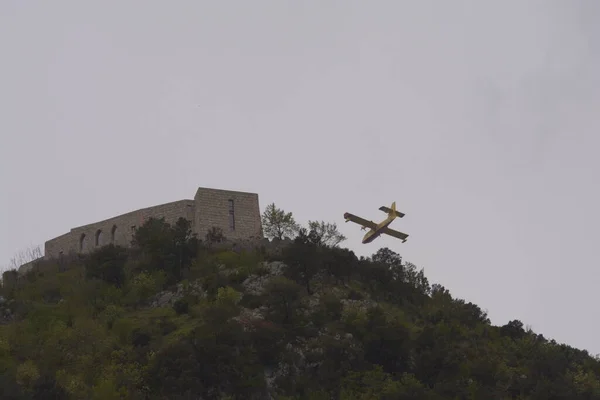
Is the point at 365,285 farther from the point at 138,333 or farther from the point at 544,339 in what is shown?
the point at 138,333

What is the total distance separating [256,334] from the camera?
122 ft

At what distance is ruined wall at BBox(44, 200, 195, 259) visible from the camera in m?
49.8

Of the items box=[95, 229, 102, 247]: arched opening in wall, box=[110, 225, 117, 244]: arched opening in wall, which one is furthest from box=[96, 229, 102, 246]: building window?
box=[110, 225, 117, 244]: arched opening in wall

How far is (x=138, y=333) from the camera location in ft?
125

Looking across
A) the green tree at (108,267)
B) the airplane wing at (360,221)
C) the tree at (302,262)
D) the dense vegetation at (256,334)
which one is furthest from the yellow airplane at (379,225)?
the green tree at (108,267)

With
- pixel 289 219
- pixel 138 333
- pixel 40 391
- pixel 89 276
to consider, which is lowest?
pixel 40 391

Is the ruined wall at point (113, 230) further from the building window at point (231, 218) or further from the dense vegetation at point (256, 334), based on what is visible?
the dense vegetation at point (256, 334)

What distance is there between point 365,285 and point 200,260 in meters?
7.24

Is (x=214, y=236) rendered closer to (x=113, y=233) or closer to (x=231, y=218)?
(x=231, y=218)

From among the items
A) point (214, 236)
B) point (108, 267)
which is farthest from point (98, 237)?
point (108, 267)

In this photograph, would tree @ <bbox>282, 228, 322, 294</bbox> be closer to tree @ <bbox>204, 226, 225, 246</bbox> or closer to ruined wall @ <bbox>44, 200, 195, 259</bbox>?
tree @ <bbox>204, 226, 225, 246</bbox>

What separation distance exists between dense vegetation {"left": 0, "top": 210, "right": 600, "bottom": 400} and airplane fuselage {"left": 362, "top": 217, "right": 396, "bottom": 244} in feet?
13.6

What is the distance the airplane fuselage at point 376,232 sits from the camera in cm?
5247

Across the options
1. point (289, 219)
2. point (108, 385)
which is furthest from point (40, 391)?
point (289, 219)
